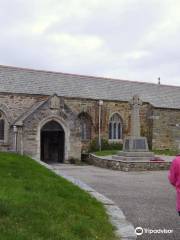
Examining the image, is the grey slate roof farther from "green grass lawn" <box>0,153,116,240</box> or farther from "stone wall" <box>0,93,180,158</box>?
"green grass lawn" <box>0,153,116,240</box>

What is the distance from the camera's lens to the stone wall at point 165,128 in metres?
36.0

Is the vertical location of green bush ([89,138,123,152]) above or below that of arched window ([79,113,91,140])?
below

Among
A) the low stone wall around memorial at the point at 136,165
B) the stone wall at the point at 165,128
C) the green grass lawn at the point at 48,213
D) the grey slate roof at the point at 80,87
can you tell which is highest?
the grey slate roof at the point at 80,87

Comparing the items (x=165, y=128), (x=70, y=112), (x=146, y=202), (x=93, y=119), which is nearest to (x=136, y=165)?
(x=70, y=112)

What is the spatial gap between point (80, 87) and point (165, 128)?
26.8 ft

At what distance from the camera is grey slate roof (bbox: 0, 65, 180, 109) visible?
Result: 3250cm

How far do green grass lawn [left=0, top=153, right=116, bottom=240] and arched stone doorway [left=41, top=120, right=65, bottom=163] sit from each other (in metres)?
21.1

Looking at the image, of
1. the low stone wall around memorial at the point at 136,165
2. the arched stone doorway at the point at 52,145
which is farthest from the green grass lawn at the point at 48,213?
the arched stone doorway at the point at 52,145

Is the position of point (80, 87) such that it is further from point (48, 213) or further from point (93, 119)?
point (48, 213)

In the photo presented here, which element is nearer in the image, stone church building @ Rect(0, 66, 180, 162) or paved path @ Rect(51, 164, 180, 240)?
paved path @ Rect(51, 164, 180, 240)

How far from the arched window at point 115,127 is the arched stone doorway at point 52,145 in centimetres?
498

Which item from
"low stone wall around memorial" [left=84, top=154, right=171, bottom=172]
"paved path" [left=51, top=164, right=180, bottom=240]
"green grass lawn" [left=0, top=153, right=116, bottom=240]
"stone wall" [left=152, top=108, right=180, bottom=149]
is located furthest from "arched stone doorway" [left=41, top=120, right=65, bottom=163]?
"green grass lawn" [left=0, top=153, right=116, bottom=240]

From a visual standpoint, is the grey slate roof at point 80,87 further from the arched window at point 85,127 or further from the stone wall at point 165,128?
the arched window at point 85,127

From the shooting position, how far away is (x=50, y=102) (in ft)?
96.6
